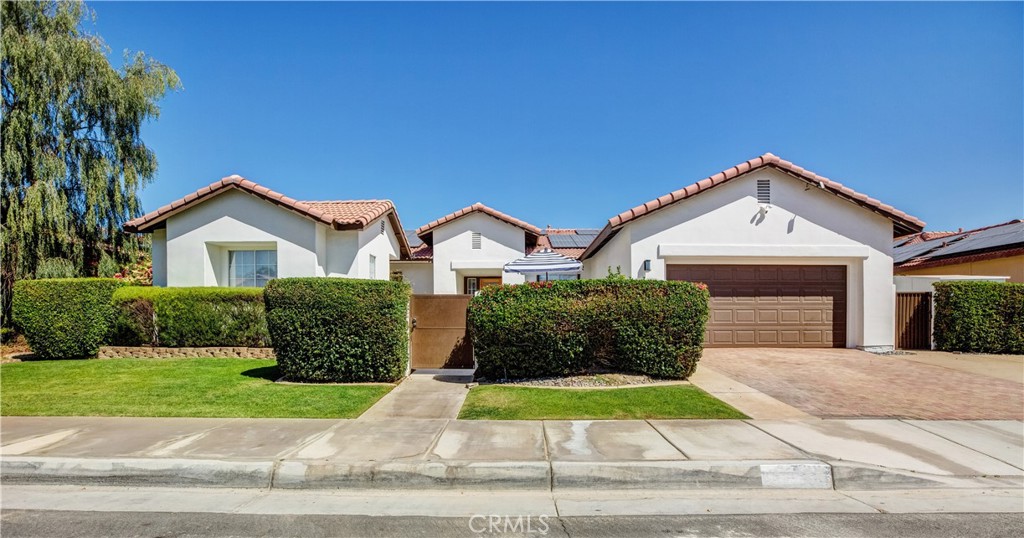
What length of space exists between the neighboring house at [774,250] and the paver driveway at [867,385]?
0.91 m

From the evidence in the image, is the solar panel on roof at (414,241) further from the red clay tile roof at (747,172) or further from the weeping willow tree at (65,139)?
the red clay tile roof at (747,172)

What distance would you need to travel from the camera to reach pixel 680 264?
1234 cm

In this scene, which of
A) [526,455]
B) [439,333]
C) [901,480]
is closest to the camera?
[901,480]

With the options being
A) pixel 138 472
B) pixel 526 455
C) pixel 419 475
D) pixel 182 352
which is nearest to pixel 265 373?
pixel 182 352

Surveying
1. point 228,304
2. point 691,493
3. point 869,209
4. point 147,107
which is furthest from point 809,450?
point 147,107

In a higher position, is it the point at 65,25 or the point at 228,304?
the point at 65,25

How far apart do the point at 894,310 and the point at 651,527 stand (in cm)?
1252

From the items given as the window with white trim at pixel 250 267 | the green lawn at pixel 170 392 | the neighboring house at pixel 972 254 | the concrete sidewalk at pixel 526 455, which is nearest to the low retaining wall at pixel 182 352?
the green lawn at pixel 170 392

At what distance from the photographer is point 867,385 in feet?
27.0

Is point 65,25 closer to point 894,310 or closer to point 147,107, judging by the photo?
point 147,107

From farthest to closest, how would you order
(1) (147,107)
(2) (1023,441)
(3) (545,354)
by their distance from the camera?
(1) (147,107) < (3) (545,354) < (2) (1023,441)

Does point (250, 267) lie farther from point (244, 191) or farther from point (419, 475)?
point (419, 475)

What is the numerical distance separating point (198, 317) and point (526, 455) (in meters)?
10.5
